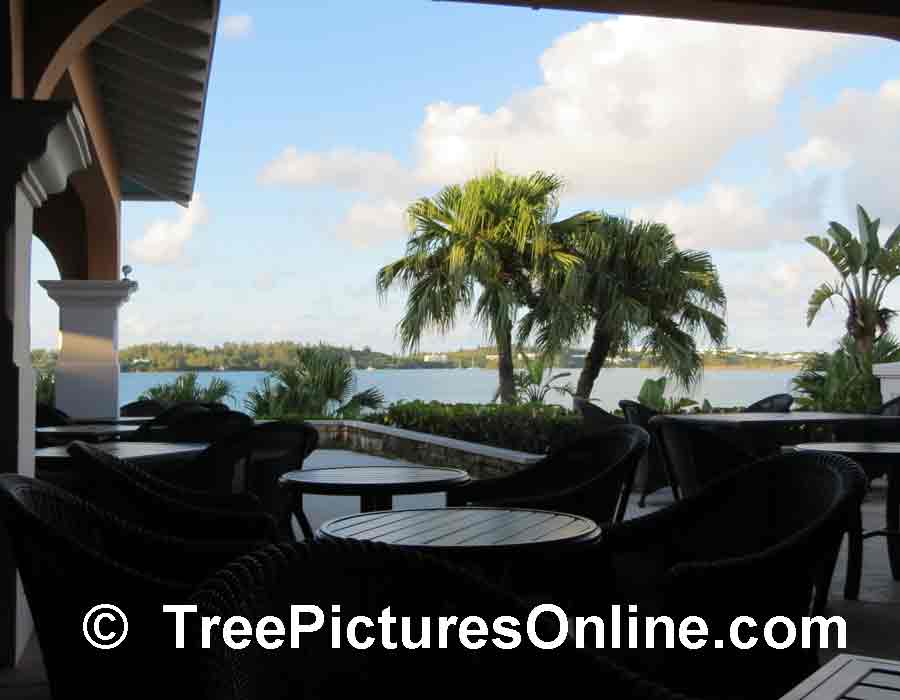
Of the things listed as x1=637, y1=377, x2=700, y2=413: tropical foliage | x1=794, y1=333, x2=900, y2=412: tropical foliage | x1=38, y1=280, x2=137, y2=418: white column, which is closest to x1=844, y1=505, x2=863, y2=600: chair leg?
x1=794, y1=333, x2=900, y2=412: tropical foliage

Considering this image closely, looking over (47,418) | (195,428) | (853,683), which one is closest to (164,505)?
(853,683)

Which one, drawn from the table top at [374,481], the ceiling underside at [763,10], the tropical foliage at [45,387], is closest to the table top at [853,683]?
the table top at [374,481]

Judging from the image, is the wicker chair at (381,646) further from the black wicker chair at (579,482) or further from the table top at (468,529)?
the black wicker chair at (579,482)

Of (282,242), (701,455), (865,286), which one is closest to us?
(701,455)

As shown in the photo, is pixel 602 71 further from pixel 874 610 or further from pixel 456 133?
pixel 874 610

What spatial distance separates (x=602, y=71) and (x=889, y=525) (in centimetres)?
3138

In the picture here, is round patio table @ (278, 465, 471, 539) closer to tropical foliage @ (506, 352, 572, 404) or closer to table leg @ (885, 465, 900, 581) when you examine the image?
table leg @ (885, 465, 900, 581)

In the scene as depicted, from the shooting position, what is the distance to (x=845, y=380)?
38.0ft

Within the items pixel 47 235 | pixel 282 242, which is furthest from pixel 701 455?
pixel 282 242

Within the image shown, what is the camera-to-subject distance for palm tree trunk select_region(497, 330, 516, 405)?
50.7 ft

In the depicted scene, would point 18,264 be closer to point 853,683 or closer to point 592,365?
point 853,683

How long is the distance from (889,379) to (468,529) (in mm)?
7490

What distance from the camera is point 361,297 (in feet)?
51.3

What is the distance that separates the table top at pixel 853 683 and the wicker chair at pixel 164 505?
190 centimetres
